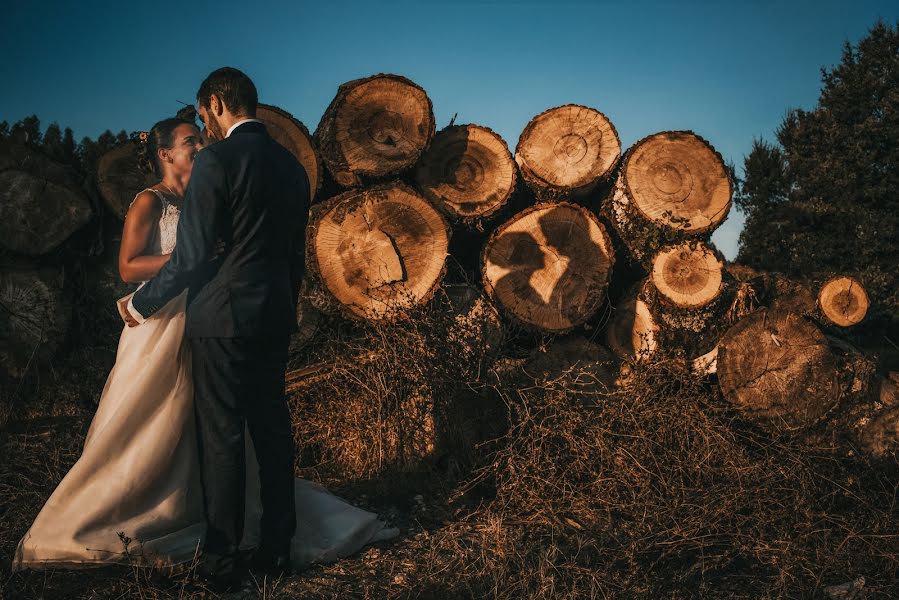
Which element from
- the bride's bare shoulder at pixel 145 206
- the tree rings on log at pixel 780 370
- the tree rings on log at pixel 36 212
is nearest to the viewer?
the bride's bare shoulder at pixel 145 206

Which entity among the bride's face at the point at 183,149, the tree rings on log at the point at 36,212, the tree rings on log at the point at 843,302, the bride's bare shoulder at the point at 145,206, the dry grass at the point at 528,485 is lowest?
the dry grass at the point at 528,485

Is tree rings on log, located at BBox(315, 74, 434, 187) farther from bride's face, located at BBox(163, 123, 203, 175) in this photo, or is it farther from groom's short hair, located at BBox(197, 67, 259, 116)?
groom's short hair, located at BBox(197, 67, 259, 116)

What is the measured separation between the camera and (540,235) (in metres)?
4.73

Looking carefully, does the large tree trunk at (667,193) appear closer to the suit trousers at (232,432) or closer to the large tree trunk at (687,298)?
the large tree trunk at (687,298)

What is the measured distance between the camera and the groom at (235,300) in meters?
2.59

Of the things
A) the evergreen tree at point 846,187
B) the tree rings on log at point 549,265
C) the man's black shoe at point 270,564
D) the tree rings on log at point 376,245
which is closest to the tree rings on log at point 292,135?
the tree rings on log at point 376,245

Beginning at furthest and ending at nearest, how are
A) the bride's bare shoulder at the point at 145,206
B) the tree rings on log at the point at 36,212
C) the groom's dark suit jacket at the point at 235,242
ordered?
the tree rings on log at the point at 36,212, the bride's bare shoulder at the point at 145,206, the groom's dark suit jacket at the point at 235,242

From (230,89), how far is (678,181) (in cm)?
325

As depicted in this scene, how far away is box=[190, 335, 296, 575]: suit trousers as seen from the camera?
2656 millimetres

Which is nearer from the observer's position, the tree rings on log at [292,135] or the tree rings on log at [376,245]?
the tree rings on log at [376,245]

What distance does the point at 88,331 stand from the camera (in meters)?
5.30

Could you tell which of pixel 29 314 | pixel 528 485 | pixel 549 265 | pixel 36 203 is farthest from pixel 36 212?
pixel 528 485

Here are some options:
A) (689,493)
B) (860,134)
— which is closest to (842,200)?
Answer: (860,134)

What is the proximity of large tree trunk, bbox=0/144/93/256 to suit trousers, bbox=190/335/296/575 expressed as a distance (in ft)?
9.72
